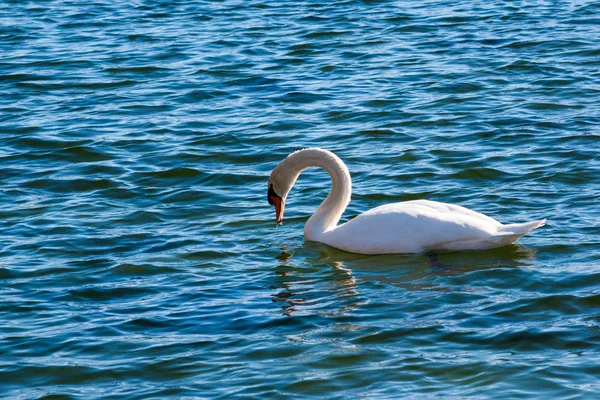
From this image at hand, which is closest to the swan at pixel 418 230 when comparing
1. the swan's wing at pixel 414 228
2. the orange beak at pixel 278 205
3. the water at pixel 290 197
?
the swan's wing at pixel 414 228

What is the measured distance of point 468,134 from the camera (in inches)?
505

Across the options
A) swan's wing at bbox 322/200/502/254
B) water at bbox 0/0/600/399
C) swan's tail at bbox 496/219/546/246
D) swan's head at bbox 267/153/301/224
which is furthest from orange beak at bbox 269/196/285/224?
swan's tail at bbox 496/219/546/246

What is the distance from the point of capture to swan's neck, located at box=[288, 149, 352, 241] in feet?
33.2

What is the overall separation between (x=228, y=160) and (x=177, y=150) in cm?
63

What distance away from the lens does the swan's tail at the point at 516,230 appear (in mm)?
9031

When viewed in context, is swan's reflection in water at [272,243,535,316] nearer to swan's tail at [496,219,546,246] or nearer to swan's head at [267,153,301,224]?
swan's tail at [496,219,546,246]

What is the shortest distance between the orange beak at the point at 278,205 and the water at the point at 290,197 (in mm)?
196

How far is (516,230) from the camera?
907 cm

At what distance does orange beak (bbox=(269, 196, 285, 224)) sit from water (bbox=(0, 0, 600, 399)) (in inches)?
7.7

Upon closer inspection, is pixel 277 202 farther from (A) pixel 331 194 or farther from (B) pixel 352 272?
(B) pixel 352 272

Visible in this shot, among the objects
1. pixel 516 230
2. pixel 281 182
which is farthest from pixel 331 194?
pixel 516 230

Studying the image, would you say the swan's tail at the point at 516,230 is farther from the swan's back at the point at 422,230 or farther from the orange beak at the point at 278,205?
the orange beak at the point at 278,205

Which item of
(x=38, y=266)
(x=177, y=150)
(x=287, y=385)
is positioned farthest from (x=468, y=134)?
(x=287, y=385)

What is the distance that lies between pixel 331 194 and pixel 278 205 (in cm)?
51
